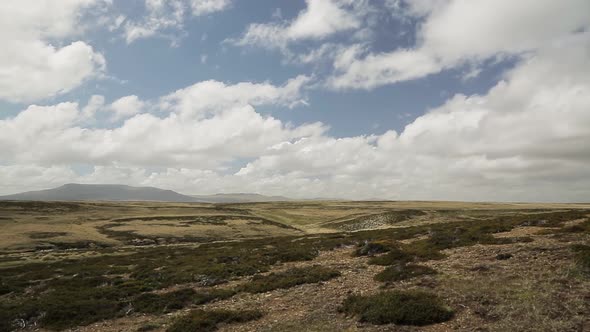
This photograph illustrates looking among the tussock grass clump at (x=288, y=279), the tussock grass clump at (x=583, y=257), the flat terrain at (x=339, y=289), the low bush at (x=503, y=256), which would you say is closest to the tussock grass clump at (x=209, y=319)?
the flat terrain at (x=339, y=289)

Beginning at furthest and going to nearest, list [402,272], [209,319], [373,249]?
[373,249] < [402,272] < [209,319]

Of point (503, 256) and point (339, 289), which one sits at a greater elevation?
point (503, 256)

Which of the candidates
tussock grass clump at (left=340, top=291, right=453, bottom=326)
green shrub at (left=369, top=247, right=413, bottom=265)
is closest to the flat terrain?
tussock grass clump at (left=340, top=291, right=453, bottom=326)

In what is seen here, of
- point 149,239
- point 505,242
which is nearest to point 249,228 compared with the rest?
point 149,239

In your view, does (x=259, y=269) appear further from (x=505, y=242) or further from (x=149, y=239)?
(x=149, y=239)

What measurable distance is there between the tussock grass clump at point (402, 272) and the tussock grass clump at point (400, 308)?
4.15 m

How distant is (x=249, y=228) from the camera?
341ft

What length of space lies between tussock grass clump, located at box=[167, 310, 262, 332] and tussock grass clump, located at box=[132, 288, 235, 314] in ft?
12.3

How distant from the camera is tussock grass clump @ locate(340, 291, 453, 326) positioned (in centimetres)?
1653

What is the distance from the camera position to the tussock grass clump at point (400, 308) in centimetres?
1653

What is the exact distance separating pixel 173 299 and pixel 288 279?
7.89 m

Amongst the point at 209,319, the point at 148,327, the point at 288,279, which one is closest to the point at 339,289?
the point at 288,279

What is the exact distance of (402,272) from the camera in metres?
24.4

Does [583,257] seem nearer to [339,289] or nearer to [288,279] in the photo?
[339,289]
